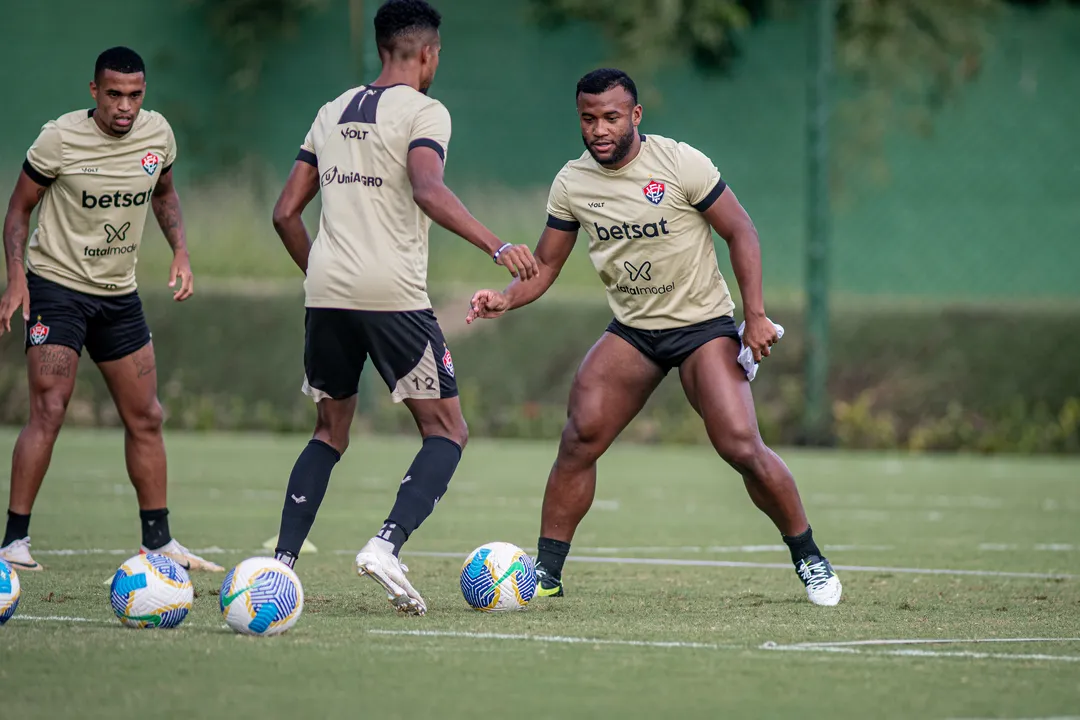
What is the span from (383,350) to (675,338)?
139 cm

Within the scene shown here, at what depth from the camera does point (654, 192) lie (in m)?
7.47

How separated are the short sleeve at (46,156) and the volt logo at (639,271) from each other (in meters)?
2.76

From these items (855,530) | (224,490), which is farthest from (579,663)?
(224,490)

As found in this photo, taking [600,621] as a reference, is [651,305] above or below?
above

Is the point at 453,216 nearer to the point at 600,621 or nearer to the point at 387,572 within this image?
the point at 387,572

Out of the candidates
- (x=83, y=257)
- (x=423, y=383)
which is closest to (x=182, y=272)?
(x=83, y=257)

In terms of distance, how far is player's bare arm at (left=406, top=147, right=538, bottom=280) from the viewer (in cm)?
662

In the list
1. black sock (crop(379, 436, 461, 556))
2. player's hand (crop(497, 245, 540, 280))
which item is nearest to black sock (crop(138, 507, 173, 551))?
black sock (crop(379, 436, 461, 556))

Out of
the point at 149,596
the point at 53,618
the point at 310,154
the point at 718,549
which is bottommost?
the point at 718,549

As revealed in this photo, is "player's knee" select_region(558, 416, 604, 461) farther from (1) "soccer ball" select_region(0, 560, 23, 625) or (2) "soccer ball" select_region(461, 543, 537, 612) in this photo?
(1) "soccer ball" select_region(0, 560, 23, 625)

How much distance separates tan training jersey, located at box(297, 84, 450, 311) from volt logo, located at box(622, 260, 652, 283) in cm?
105

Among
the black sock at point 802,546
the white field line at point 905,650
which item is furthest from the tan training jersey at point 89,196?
the white field line at point 905,650

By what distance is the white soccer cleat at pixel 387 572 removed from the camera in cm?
642

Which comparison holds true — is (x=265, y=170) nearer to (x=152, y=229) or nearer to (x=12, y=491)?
(x=152, y=229)
